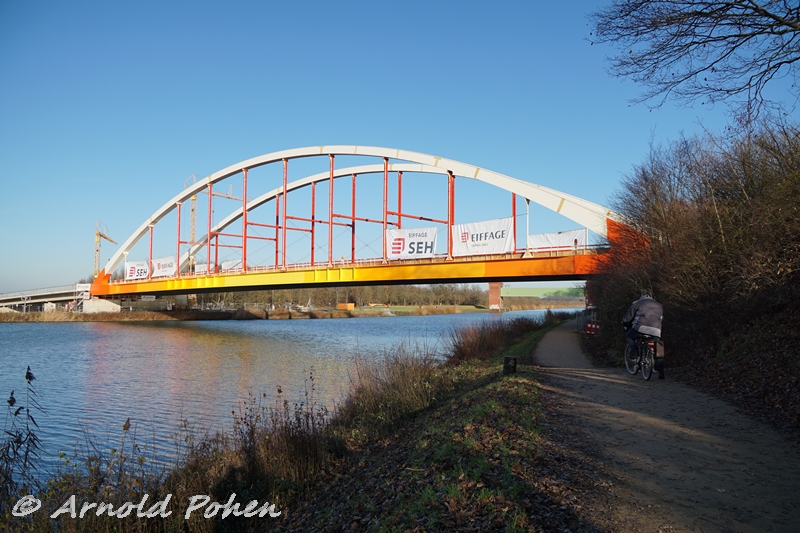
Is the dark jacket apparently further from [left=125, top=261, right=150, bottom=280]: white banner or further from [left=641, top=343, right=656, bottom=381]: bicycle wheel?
[left=125, top=261, right=150, bottom=280]: white banner

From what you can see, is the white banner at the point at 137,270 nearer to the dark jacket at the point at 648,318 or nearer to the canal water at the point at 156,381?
the canal water at the point at 156,381

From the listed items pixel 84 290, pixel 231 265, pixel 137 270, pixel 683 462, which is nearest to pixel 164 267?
pixel 137 270

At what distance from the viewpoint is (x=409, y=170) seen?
134 feet

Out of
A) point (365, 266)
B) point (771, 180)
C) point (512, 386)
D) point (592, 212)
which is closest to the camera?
point (512, 386)

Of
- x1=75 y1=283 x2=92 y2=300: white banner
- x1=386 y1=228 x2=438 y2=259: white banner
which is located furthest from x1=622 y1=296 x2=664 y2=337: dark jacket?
x1=75 y1=283 x2=92 y2=300: white banner

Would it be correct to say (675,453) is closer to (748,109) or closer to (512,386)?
(512,386)

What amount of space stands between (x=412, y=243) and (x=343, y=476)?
2469 cm

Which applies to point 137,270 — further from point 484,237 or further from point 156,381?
point 156,381

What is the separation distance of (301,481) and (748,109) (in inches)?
313

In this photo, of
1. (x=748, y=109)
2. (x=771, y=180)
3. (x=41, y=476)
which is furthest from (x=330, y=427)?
(x=771, y=180)

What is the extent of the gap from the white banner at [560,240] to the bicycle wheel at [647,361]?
1624 cm

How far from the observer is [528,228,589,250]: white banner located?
86.3ft

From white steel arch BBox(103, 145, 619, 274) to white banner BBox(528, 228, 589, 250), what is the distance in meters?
0.81

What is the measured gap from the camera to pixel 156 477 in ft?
24.2
